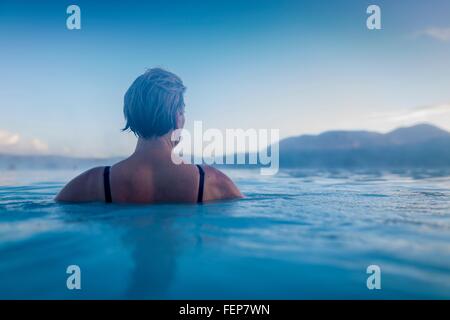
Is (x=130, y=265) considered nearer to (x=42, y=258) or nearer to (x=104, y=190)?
(x=42, y=258)

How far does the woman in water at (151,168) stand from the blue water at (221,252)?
25cm

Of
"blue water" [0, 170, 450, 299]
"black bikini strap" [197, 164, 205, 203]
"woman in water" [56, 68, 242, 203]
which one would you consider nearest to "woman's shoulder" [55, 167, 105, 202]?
"woman in water" [56, 68, 242, 203]

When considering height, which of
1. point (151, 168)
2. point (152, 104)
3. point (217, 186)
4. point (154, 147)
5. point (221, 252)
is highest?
point (152, 104)

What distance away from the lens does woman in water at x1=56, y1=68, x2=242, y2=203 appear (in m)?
3.52

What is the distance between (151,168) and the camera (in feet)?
11.5

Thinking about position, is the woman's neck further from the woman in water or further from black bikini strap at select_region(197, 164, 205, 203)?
black bikini strap at select_region(197, 164, 205, 203)

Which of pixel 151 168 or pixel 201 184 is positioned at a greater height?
pixel 151 168

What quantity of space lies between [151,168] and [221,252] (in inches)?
65.9

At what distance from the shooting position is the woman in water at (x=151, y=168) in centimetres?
352

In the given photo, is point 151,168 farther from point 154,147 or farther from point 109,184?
point 109,184

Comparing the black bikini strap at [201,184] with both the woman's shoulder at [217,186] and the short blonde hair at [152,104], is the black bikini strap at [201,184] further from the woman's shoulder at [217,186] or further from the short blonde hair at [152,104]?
the short blonde hair at [152,104]

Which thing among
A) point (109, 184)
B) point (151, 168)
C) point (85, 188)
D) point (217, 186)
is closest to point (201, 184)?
point (217, 186)
